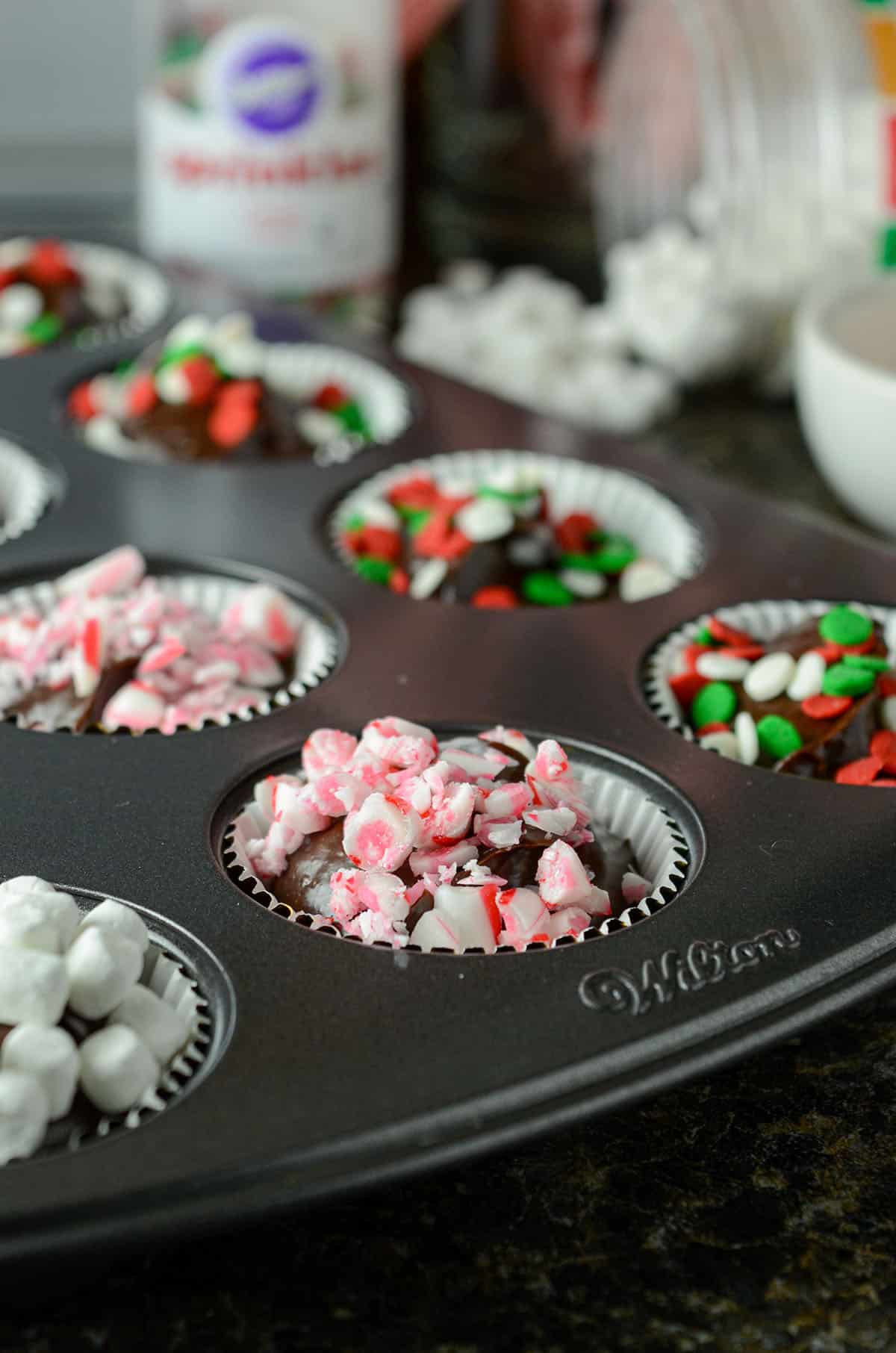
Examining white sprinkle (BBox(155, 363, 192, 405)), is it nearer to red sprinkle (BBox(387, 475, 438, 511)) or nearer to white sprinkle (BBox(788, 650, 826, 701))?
red sprinkle (BBox(387, 475, 438, 511))

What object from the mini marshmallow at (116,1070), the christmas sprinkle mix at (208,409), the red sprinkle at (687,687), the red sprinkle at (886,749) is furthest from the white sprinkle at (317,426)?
the mini marshmallow at (116,1070)

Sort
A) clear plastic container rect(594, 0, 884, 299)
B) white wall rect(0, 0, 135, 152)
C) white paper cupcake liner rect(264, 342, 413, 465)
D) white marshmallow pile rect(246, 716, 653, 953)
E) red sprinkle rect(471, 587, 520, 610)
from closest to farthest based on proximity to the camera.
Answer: white marshmallow pile rect(246, 716, 653, 953)
red sprinkle rect(471, 587, 520, 610)
white paper cupcake liner rect(264, 342, 413, 465)
clear plastic container rect(594, 0, 884, 299)
white wall rect(0, 0, 135, 152)

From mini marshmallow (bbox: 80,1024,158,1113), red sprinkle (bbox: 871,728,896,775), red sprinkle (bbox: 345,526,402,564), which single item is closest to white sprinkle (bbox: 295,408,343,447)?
red sprinkle (bbox: 345,526,402,564)

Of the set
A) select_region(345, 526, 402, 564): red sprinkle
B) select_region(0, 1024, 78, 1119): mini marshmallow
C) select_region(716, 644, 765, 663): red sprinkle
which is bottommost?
select_region(345, 526, 402, 564): red sprinkle

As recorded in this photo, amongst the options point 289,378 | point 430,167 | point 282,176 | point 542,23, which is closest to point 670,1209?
point 289,378

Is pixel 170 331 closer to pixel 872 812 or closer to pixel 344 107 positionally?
pixel 344 107

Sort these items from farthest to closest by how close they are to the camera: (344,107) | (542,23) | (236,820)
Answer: (542,23)
(344,107)
(236,820)
